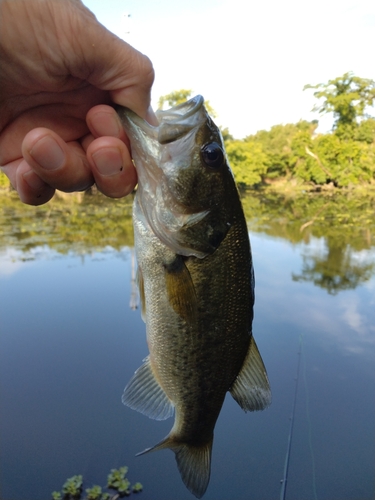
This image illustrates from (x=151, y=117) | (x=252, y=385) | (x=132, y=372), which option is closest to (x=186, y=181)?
(x=151, y=117)

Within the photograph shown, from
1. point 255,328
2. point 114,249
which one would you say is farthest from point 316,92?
point 255,328

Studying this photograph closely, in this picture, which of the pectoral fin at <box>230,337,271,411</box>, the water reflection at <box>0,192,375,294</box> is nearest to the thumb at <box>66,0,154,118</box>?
the pectoral fin at <box>230,337,271,411</box>

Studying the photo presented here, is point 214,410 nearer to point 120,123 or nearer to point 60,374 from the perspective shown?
point 120,123

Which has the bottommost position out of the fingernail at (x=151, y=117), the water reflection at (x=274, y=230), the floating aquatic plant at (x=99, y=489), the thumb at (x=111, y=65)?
the floating aquatic plant at (x=99, y=489)

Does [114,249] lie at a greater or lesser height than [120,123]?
greater

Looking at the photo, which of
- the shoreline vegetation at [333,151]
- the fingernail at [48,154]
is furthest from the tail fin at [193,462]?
the shoreline vegetation at [333,151]

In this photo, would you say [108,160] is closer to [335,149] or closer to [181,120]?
[181,120]

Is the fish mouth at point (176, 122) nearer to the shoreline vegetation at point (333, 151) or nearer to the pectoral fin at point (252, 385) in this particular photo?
the pectoral fin at point (252, 385)

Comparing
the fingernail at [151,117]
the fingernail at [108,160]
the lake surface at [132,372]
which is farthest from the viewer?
the lake surface at [132,372]
